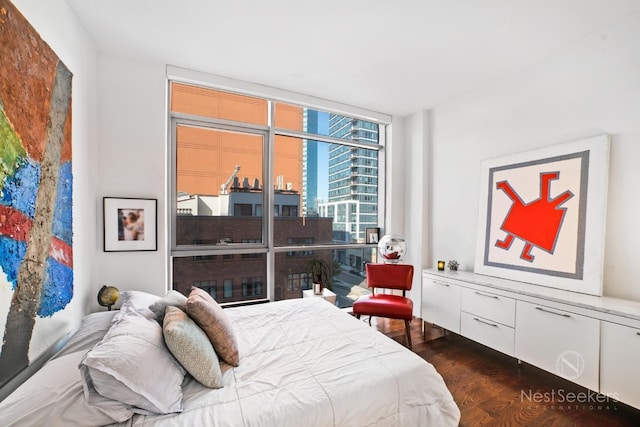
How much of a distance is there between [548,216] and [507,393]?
1562 millimetres

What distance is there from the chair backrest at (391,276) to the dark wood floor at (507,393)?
0.65 metres

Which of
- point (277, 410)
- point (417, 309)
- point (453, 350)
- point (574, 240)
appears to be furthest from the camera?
point (417, 309)

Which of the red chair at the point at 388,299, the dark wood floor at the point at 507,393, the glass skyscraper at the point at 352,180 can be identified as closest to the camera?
the dark wood floor at the point at 507,393

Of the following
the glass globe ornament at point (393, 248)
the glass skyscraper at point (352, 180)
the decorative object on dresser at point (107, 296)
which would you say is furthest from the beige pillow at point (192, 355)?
the glass skyscraper at point (352, 180)

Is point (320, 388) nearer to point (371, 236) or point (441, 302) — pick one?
point (441, 302)

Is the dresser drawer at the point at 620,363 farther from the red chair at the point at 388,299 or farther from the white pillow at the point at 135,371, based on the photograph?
the white pillow at the point at 135,371

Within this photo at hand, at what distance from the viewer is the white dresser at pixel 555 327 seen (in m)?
1.80

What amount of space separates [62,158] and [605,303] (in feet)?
12.7

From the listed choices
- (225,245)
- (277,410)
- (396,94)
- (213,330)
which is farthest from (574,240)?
(225,245)

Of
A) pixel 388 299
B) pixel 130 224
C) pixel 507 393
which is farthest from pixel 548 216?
pixel 130 224

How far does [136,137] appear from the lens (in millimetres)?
2584

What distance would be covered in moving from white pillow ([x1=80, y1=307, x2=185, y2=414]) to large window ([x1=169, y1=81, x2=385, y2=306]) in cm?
182

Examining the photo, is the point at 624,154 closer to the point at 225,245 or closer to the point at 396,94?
the point at 396,94

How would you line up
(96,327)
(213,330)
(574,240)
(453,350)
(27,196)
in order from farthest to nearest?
(453,350) → (574,240) → (96,327) → (213,330) → (27,196)
